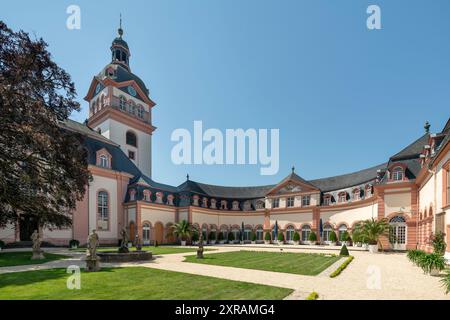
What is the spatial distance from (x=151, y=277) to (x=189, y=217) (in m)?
30.3

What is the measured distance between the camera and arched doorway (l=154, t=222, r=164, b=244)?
38.4 meters

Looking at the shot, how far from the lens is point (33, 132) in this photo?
1577cm

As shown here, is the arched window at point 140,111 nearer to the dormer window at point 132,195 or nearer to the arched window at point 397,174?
the dormer window at point 132,195

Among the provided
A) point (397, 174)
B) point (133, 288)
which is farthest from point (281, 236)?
point (133, 288)

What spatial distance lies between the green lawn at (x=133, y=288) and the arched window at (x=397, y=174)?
24.1 m

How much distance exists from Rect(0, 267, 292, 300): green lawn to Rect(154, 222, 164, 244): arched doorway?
27.4 m

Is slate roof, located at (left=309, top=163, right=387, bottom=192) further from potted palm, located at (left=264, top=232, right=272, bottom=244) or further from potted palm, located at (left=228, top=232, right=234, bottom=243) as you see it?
potted palm, located at (left=228, top=232, right=234, bottom=243)

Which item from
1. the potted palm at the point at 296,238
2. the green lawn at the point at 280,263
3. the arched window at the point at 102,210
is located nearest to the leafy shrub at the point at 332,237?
the potted palm at the point at 296,238

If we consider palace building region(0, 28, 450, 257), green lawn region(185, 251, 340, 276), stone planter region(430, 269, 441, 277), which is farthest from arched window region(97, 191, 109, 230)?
stone planter region(430, 269, 441, 277)

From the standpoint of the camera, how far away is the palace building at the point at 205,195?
25.7 metres

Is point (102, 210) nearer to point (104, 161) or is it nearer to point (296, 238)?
point (104, 161)
